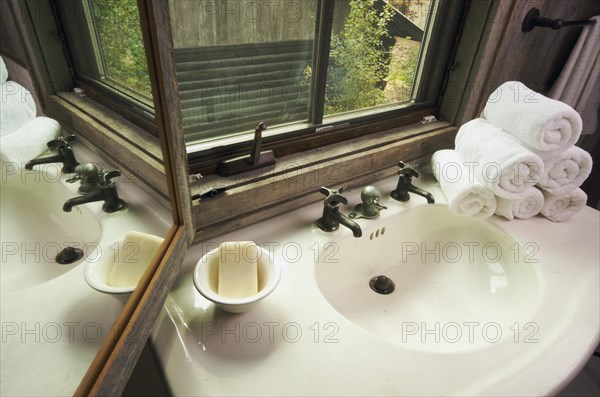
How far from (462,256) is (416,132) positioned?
425mm

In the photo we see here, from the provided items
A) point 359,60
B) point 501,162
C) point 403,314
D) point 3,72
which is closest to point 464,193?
point 501,162

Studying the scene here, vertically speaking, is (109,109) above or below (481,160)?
above

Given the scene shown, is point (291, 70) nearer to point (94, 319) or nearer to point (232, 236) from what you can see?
point (232, 236)

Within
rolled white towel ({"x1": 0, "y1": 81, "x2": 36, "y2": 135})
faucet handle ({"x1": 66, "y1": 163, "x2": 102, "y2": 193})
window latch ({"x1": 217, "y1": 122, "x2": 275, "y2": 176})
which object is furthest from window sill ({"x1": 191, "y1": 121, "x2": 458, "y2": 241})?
rolled white towel ({"x1": 0, "y1": 81, "x2": 36, "y2": 135})

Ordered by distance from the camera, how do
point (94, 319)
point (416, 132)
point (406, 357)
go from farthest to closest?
point (416, 132), point (406, 357), point (94, 319)

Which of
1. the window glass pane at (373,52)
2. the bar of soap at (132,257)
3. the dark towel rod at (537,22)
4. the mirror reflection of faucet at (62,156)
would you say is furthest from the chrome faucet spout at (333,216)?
the dark towel rod at (537,22)

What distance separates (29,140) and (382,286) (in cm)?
84

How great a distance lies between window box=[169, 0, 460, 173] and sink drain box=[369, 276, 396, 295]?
43 cm

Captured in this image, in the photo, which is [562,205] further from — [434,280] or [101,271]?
[101,271]

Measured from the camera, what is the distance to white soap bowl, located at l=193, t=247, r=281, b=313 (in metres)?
0.59

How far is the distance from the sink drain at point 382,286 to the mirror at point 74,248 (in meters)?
0.56

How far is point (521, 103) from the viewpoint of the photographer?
0.92 metres

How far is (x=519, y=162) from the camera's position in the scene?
852 millimetres

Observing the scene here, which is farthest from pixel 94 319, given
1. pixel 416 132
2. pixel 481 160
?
pixel 416 132
